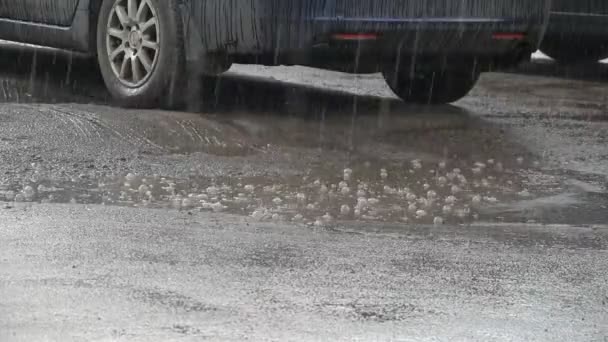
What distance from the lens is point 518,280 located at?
4.20 meters

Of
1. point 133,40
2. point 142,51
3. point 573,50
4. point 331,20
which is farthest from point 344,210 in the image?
point 573,50

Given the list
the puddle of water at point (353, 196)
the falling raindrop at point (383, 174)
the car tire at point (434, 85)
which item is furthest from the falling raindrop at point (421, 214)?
the car tire at point (434, 85)

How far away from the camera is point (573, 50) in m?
11.3

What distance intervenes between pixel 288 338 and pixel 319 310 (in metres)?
0.30

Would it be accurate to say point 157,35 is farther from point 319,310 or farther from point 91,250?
point 319,310

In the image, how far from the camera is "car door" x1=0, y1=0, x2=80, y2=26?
26.3 ft

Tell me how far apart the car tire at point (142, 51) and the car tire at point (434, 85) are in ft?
6.56

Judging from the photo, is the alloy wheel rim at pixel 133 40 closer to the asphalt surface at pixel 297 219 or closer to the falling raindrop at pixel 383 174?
the asphalt surface at pixel 297 219

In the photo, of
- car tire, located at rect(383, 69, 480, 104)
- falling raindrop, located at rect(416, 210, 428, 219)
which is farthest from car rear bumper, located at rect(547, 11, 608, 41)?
falling raindrop, located at rect(416, 210, 428, 219)

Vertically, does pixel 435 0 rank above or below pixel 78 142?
above

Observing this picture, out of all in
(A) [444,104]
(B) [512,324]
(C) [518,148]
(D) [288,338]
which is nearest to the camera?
(D) [288,338]

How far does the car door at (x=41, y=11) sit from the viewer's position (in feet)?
26.3

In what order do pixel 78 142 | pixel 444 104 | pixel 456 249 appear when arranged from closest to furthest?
pixel 456 249, pixel 78 142, pixel 444 104

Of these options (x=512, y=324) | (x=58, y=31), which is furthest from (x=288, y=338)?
(x=58, y=31)
